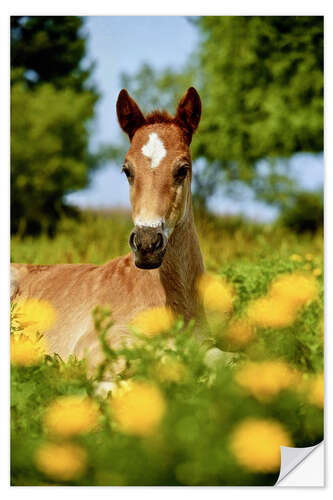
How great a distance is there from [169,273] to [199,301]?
28cm

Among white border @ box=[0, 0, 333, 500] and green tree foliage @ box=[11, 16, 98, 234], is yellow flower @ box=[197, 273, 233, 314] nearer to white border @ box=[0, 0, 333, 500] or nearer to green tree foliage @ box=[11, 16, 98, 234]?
white border @ box=[0, 0, 333, 500]

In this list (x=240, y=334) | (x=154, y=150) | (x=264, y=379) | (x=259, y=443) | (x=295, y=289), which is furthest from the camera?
(x=295, y=289)

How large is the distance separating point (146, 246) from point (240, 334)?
32.2 inches

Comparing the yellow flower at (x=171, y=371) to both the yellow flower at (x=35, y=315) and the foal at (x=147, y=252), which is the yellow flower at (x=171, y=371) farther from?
the yellow flower at (x=35, y=315)

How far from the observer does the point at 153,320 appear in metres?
2.87

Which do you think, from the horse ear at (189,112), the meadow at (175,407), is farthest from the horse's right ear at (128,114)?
the meadow at (175,407)

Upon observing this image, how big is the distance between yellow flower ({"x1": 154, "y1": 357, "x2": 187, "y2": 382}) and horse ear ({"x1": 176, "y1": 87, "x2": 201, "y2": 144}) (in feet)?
4.91

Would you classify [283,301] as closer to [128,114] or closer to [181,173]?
[181,173]

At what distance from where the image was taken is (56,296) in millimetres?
3576

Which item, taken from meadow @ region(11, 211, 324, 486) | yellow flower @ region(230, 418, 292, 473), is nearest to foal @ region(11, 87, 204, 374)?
meadow @ region(11, 211, 324, 486)

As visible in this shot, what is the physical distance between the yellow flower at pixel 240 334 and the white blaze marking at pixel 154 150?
40.7 inches

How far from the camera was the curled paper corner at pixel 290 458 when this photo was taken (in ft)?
8.15
